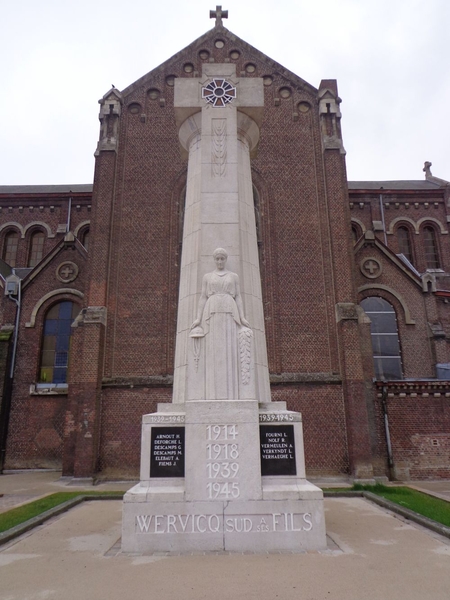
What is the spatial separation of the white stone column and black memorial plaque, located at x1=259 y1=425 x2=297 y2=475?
24.3 inches

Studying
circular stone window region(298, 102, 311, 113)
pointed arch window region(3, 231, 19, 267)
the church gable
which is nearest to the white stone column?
circular stone window region(298, 102, 311, 113)

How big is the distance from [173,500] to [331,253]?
48.3 feet

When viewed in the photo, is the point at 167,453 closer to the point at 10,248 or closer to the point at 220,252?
the point at 220,252

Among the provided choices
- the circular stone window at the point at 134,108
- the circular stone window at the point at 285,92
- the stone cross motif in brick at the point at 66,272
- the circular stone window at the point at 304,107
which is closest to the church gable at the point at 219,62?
the circular stone window at the point at 285,92

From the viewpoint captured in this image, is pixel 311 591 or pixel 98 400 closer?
pixel 311 591

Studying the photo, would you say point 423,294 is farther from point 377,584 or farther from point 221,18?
point 377,584

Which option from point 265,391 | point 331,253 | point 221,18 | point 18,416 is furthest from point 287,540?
point 221,18

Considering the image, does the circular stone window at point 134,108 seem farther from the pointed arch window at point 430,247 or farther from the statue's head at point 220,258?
the pointed arch window at point 430,247

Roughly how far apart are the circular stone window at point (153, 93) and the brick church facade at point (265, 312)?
10cm

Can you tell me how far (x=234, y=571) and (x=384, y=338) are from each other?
62.5 feet

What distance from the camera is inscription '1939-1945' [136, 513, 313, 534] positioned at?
6.74m

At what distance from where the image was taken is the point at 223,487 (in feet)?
22.9

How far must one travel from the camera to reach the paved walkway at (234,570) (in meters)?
5.20

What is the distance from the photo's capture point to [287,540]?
22.0 feet
